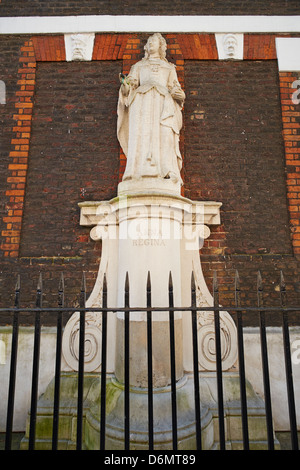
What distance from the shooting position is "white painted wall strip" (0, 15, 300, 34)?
13.4ft

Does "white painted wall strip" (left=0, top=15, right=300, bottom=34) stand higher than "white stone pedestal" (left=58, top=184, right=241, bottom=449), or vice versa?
"white painted wall strip" (left=0, top=15, right=300, bottom=34)

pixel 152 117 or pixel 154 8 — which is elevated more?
pixel 154 8

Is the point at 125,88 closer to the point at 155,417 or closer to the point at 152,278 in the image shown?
the point at 152,278

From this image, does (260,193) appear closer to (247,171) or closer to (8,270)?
(247,171)

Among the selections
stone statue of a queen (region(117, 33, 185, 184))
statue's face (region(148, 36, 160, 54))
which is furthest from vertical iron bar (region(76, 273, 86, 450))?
statue's face (region(148, 36, 160, 54))

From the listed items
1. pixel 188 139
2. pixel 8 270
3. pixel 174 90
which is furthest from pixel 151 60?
pixel 8 270

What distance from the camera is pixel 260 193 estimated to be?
3.70 meters

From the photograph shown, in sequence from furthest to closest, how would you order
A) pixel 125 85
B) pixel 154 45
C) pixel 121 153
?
pixel 121 153 < pixel 154 45 < pixel 125 85

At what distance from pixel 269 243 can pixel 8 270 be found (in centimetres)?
311

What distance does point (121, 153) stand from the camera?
377 cm

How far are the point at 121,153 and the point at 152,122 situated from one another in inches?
32.6

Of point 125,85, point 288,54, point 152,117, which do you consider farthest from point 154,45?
point 288,54

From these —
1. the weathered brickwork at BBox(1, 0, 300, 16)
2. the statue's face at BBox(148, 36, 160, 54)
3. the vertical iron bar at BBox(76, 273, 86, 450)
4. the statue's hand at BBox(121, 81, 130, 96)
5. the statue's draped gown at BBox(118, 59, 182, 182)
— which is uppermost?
the weathered brickwork at BBox(1, 0, 300, 16)

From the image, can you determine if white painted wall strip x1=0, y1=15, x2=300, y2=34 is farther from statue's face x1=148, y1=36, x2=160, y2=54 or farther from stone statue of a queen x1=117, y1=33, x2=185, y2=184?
stone statue of a queen x1=117, y1=33, x2=185, y2=184
